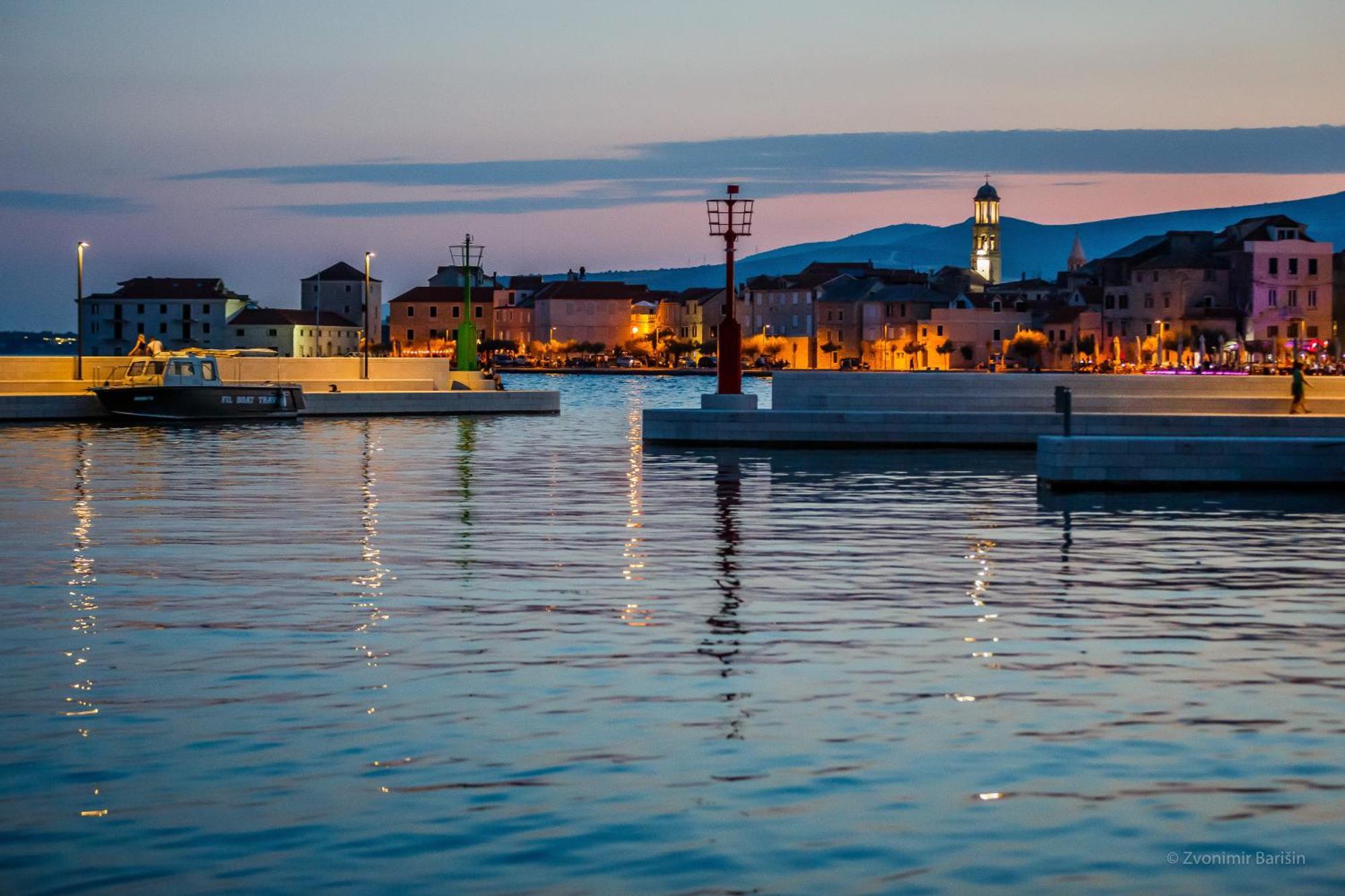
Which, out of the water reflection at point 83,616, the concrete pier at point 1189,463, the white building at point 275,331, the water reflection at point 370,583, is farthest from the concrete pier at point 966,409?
the white building at point 275,331

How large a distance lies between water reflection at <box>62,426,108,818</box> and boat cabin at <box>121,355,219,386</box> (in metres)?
27.1

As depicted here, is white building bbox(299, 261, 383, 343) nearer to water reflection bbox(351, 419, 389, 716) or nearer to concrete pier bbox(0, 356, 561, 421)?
concrete pier bbox(0, 356, 561, 421)

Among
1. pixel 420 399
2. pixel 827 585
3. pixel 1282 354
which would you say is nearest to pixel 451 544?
pixel 827 585

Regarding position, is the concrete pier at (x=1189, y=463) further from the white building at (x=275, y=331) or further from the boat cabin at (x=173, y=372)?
the white building at (x=275, y=331)

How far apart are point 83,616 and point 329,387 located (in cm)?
5035

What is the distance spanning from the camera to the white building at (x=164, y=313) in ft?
538

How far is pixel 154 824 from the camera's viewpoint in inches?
305

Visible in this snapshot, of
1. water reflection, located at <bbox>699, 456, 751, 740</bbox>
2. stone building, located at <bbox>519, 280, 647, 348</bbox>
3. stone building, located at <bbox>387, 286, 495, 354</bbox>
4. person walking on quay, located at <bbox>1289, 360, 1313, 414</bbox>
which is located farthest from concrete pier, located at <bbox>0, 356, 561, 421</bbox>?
stone building, located at <bbox>519, 280, 647, 348</bbox>

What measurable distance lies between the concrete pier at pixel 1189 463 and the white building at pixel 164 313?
145 metres

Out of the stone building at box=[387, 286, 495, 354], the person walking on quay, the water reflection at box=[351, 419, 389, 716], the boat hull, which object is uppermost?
the stone building at box=[387, 286, 495, 354]

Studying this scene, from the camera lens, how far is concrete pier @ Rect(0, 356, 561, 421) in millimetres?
53500

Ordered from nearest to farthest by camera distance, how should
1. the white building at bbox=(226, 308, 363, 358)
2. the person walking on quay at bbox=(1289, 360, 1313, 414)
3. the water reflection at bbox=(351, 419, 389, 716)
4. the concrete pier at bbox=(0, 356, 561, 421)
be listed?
1. the water reflection at bbox=(351, 419, 389, 716)
2. the person walking on quay at bbox=(1289, 360, 1313, 414)
3. the concrete pier at bbox=(0, 356, 561, 421)
4. the white building at bbox=(226, 308, 363, 358)

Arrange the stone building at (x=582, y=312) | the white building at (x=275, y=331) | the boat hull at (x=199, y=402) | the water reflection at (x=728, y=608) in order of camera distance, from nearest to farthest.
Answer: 1. the water reflection at (x=728, y=608)
2. the boat hull at (x=199, y=402)
3. the white building at (x=275, y=331)
4. the stone building at (x=582, y=312)

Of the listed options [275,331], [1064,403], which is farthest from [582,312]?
[1064,403]
